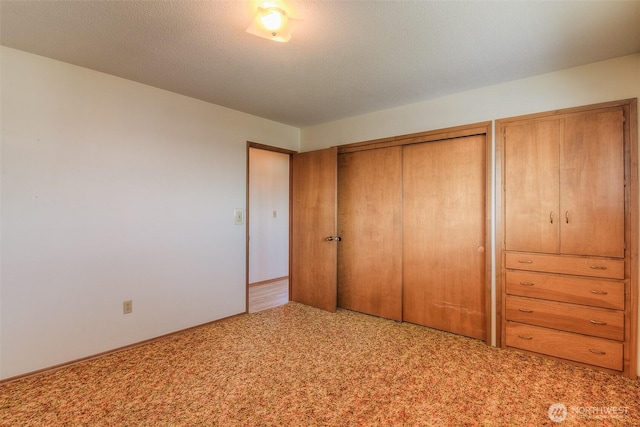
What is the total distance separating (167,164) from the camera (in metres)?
3.10

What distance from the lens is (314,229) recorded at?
4055mm

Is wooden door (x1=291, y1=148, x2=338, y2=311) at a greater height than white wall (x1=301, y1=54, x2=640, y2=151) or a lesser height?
lesser

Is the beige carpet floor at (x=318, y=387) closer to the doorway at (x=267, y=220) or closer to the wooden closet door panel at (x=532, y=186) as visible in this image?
the wooden closet door panel at (x=532, y=186)

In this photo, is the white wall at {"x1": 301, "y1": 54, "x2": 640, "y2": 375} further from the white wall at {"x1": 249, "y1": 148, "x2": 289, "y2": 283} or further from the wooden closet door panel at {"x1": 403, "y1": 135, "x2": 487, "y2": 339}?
the white wall at {"x1": 249, "y1": 148, "x2": 289, "y2": 283}

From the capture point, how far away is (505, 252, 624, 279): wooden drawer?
239 centimetres

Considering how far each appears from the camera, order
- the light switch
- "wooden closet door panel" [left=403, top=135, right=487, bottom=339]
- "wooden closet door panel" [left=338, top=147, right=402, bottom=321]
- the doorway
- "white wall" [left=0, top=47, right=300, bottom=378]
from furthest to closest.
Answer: the doorway → the light switch → "wooden closet door panel" [left=338, top=147, right=402, bottom=321] → "wooden closet door panel" [left=403, top=135, right=487, bottom=339] → "white wall" [left=0, top=47, right=300, bottom=378]

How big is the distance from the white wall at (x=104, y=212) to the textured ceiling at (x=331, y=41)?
0.93 feet

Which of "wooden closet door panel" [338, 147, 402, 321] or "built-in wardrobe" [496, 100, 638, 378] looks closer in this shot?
"built-in wardrobe" [496, 100, 638, 378]

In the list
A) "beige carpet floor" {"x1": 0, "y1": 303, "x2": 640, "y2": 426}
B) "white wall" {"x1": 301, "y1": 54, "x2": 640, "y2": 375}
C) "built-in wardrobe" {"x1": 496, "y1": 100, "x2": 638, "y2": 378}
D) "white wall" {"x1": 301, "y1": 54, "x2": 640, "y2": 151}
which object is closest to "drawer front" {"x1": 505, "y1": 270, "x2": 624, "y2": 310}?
"built-in wardrobe" {"x1": 496, "y1": 100, "x2": 638, "y2": 378}

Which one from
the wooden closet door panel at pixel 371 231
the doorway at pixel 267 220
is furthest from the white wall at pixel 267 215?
the wooden closet door panel at pixel 371 231

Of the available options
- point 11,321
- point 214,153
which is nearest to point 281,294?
point 214,153

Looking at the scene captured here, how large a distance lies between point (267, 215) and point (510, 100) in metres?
3.91

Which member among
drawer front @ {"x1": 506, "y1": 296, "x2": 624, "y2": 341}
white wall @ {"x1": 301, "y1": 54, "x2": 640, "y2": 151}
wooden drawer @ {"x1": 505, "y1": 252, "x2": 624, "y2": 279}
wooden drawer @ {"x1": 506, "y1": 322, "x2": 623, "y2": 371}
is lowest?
wooden drawer @ {"x1": 506, "y1": 322, "x2": 623, "y2": 371}

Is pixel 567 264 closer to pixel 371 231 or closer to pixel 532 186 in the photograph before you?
pixel 532 186
